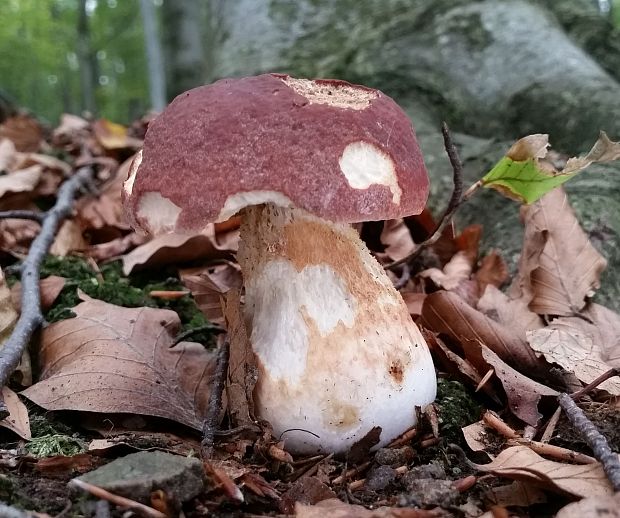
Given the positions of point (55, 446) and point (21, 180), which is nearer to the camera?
point (55, 446)

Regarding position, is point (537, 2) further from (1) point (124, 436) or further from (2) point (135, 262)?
(1) point (124, 436)

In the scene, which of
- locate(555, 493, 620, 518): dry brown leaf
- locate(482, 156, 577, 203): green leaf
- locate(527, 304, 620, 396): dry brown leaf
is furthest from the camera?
locate(482, 156, 577, 203): green leaf

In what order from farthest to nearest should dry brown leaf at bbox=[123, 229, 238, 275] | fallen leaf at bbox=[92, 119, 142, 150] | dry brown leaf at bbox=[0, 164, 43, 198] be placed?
fallen leaf at bbox=[92, 119, 142, 150] < dry brown leaf at bbox=[0, 164, 43, 198] < dry brown leaf at bbox=[123, 229, 238, 275]

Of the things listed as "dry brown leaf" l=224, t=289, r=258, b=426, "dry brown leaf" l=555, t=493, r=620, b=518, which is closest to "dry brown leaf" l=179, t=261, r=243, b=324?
"dry brown leaf" l=224, t=289, r=258, b=426

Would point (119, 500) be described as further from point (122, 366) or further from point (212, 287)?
point (212, 287)

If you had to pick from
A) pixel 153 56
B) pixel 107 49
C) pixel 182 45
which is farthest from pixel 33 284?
pixel 107 49

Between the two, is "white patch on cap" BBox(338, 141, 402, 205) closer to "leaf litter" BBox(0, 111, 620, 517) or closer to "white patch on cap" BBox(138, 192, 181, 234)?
"white patch on cap" BBox(138, 192, 181, 234)

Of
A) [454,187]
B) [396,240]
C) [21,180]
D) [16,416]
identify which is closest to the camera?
[16,416]

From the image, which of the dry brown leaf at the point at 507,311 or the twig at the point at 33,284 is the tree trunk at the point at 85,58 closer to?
the twig at the point at 33,284
